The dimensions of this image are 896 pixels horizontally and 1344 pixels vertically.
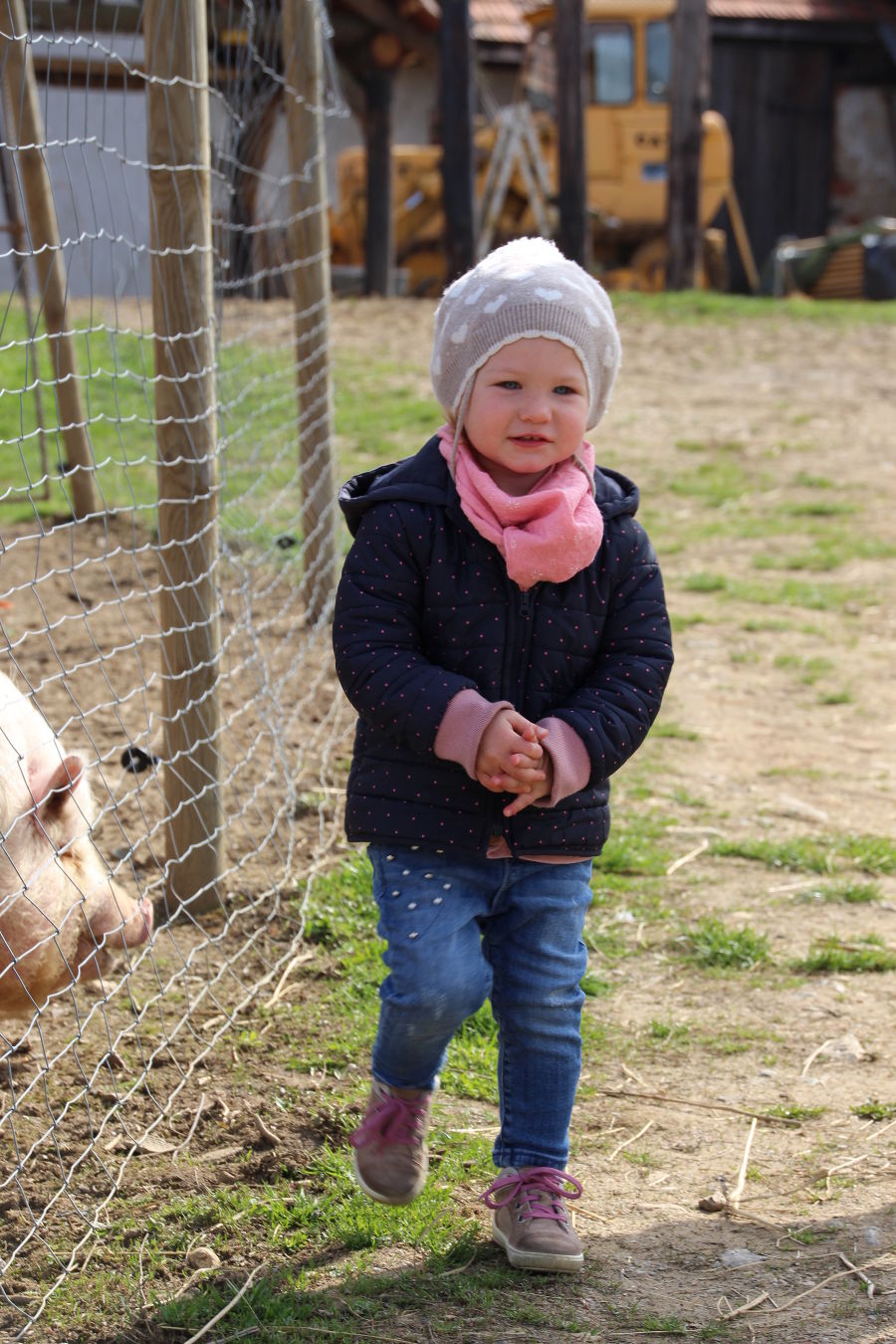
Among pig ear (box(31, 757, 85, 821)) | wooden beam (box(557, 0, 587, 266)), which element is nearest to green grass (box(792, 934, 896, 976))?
pig ear (box(31, 757, 85, 821))

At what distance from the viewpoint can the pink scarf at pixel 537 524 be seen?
7.34ft

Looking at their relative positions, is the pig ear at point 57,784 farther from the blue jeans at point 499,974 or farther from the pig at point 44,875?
the blue jeans at point 499,974

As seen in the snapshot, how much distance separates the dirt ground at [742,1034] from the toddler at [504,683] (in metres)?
0.26

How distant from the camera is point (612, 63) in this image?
54.7 ft

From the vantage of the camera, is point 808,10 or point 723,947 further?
point 808,10

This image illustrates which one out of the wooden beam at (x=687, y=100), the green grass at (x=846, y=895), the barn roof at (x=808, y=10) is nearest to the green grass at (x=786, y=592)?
the green grass at (x=846, y=895)

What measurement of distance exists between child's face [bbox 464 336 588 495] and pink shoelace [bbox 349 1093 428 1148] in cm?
99

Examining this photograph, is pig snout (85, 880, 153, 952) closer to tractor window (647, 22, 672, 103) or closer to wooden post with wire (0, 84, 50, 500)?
wooden post with wire (0, 84, 50, 500)

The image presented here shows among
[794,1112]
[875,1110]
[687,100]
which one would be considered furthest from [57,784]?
[687,100]

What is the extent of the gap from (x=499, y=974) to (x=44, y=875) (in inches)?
31.2

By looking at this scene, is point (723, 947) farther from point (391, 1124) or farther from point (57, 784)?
point (57, 784)

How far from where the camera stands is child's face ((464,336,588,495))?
2.27 m

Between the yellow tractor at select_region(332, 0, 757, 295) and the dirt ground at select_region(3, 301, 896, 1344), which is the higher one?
the yellow tractor at select_region(332, 0, 757, 295)

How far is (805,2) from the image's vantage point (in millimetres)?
21453
